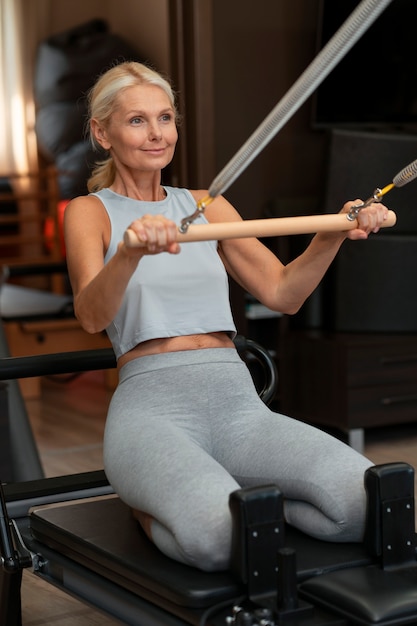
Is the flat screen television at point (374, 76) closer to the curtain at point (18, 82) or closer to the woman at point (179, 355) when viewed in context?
the woman at point (179, 355)

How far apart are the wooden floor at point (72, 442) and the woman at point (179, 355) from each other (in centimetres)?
59

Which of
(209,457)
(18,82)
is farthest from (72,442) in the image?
(18,82)

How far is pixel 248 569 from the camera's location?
1444 millimetres

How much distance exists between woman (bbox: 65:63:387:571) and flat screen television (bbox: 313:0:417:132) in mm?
2772

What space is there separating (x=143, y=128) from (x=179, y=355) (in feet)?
1.25

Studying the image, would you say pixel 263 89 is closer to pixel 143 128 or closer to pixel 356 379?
pixel 356 379

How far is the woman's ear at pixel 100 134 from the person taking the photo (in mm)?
1828

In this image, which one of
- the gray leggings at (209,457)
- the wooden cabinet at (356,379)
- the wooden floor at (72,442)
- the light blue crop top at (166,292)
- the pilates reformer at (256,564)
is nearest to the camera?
the pilates reformer at (256,564)

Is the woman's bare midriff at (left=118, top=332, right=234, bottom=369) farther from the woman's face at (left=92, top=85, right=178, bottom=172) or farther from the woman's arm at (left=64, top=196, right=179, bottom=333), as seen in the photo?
the woman's face at (left=92, top=85, right=178, bottom=172)

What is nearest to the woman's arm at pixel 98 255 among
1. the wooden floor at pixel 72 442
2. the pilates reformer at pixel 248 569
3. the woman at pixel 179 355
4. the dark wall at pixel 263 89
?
the woman at pixel 179 355

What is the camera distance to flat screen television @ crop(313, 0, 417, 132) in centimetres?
446

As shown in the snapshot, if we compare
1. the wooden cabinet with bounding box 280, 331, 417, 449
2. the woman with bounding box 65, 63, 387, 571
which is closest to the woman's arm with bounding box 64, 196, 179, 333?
the woman with bounding box 65, 63, 387, 571

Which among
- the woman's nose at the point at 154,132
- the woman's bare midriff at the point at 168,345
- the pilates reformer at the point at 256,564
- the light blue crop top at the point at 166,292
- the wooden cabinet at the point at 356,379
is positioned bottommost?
the wooden cabinet at the point at 356,379

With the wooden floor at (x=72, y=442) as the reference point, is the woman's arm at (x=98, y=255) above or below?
above
